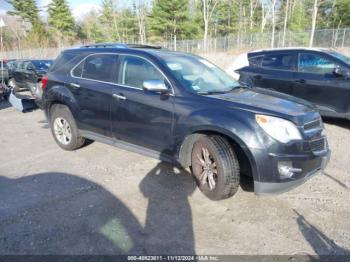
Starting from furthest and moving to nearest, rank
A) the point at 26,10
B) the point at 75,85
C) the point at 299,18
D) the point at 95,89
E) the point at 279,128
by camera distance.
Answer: the point at 26,10
the point at 299,18
the point at 75,85
the point at 95,89
the point at 279,128

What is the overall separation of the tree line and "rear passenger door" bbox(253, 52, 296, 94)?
27800mm

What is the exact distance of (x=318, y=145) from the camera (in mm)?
3523

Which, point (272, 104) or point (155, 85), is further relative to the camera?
point (155, 85)

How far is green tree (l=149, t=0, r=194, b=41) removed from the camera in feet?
137

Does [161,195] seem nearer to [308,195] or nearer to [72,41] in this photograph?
[308,195]

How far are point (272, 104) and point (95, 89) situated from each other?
8.71 feet

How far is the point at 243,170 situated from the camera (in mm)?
3740

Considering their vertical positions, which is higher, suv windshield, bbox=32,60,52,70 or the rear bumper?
suv windshield, bbox=32,60,52,70

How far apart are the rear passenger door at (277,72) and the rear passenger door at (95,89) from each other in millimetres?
4371

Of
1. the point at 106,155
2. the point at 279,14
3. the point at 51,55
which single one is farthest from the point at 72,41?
the point at 106,155

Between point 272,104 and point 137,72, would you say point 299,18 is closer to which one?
Result: point 137,72

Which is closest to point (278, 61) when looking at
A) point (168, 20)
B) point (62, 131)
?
point (62, 131)

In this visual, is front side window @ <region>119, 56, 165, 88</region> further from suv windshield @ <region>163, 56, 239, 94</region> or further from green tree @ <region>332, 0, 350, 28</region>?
green tree @ <region>332, 0, 350, 28</region>

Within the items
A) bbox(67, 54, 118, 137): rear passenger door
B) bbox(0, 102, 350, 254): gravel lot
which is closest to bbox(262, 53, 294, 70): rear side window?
bbox(0, 102, 350, 254): gravel lot
